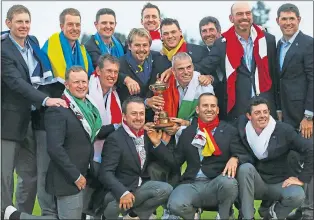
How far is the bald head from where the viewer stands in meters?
7.25

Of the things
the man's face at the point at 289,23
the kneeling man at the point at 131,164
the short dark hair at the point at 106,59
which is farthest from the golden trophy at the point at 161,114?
the man's face at the point at 289,23

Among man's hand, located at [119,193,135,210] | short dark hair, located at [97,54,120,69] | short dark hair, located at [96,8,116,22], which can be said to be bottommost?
man's hand, located at [119,193,135,210]

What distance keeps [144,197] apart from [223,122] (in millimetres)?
1342

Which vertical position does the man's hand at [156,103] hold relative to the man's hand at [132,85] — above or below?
below

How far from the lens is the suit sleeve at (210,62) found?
7344 mm

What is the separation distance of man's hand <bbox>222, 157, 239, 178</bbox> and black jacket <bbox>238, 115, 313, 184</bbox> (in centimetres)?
20

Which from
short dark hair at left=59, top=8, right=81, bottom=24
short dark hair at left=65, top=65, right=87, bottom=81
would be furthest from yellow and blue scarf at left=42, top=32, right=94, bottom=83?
short dark hair at left=65, top=65, right=87, bottom=81

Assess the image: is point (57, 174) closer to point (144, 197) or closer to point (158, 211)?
point (144, 197)

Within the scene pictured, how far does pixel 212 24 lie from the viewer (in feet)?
27.2

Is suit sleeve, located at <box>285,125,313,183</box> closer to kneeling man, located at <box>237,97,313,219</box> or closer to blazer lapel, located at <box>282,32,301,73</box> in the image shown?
kneeling man, located at <box>237,97,313,219</box>

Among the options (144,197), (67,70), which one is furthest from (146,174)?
(67,70)

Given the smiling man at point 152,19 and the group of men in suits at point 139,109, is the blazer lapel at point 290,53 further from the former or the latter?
the smiling man at point 152,19

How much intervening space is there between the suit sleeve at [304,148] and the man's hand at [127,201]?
1997 millimetres

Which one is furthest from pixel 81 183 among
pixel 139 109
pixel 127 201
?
pixel 139 109
